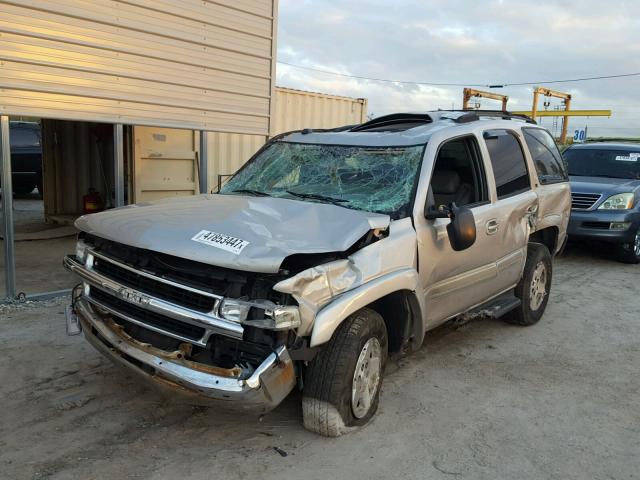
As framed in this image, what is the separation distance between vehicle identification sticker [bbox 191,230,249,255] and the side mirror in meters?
1.44

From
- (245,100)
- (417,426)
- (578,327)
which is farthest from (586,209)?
(417,426)

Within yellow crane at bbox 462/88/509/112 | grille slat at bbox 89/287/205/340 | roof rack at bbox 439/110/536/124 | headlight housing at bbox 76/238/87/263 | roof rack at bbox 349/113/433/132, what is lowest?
grille slat at bbox 89/287/205/340

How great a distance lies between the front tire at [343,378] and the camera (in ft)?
10.5

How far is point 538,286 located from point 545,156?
136cm

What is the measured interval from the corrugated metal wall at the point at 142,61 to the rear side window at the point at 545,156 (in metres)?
3.84

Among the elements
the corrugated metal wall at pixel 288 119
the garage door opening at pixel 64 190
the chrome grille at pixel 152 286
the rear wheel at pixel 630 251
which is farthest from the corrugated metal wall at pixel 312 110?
the chrome grille at pixel 152 286

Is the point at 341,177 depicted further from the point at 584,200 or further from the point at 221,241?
the point at 584,200

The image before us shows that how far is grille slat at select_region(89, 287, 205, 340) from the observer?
303 cm

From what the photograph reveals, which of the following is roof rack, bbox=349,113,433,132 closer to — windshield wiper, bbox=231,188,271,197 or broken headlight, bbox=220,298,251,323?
windshield wiper, bbox=231,188,271,197

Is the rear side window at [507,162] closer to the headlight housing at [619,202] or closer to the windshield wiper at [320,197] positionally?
the windshield wiper at [320,197]

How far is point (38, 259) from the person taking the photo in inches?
303

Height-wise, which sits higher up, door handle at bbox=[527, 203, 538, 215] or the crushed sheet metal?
door handle at bbox=[527, 203, 538, 215]

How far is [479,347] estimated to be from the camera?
5.14m

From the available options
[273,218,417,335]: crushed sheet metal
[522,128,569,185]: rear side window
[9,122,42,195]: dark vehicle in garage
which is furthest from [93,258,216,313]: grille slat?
[9,122,42,195]: dark vehicle in garage
